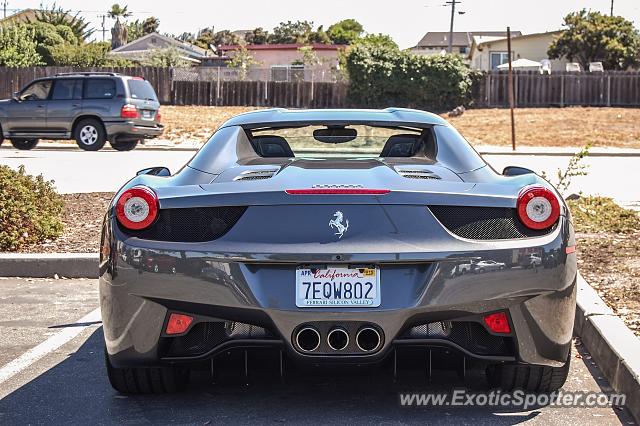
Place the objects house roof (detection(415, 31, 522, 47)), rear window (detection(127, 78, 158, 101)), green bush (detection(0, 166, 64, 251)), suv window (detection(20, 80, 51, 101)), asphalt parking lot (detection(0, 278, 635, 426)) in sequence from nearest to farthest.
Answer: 1. asphalt parking lot (detection(0, 278, 635, 426))
2. green bush (detection(0, 166, 64, 251))
3. rear window (detection(127, 78, 158, 101))
4. suv window (detection(20, 80, 51, 101))
5. house roof (detection(415, 31, 522, 47))

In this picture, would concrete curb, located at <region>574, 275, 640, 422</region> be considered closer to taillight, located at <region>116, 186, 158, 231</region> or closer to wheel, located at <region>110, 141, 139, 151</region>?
taillight, located at <region>116, 186, 158, 231</region>

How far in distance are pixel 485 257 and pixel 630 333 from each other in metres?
1.55

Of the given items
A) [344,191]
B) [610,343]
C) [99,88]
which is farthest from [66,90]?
[344,191]

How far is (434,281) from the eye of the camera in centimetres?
433

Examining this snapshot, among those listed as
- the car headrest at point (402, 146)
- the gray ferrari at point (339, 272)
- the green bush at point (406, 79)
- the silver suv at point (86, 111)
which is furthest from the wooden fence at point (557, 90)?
the gray ferrari at point (339, 272)

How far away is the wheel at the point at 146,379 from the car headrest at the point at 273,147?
1.32 m

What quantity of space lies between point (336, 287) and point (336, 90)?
44.4m

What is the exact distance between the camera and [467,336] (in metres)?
4.52

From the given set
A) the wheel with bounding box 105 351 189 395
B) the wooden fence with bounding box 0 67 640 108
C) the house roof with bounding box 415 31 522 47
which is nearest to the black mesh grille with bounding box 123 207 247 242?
the wheel with bounding box 105 351 189 395

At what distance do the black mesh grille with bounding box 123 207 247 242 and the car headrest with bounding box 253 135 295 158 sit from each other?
48.7 inches

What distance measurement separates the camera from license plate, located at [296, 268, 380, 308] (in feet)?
14.2

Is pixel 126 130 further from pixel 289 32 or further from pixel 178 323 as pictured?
pixel 289 32

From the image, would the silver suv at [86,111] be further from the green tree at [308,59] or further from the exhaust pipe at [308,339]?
the green tree at [308,59]

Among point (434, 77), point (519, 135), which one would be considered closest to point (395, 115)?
point (519, 135)
